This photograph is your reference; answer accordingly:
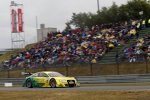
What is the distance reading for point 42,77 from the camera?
29734 mm

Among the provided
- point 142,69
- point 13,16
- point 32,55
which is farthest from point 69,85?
point 13,16

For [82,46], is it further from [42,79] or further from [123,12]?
[123,12]

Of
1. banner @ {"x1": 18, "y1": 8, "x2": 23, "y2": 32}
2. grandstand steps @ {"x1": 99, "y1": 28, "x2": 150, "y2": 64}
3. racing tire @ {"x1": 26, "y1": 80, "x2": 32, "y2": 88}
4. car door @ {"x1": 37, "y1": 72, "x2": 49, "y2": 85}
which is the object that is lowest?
racing tire @ {"x1": 26, "y1": 80, "x2": 32, "y2": 88}

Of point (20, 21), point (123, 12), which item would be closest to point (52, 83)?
point (123, 12)

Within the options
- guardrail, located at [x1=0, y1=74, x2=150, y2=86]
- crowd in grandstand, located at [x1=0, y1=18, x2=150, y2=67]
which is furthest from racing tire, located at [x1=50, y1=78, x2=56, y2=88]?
crowd in grandstand, located at [x1=0, y1=18, x2=150, y2=67]

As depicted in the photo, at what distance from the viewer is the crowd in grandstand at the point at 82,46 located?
38400 mm

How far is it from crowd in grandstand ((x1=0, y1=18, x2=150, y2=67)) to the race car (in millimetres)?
7486

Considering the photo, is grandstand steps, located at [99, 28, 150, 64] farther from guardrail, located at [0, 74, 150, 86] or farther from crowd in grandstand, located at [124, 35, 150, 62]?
guardrail, located at [0, 74, 150, 86]

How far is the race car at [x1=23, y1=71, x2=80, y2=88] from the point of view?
27938 millimetres

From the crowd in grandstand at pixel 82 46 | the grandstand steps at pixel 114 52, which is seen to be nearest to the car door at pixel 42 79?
the crowd in grandstand at pixel 82 46

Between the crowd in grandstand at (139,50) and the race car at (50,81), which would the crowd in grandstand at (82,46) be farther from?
the race car at (50,81)

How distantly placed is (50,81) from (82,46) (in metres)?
13.6

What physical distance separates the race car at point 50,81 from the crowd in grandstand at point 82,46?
7486 mm

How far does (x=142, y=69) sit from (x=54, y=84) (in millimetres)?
7745
